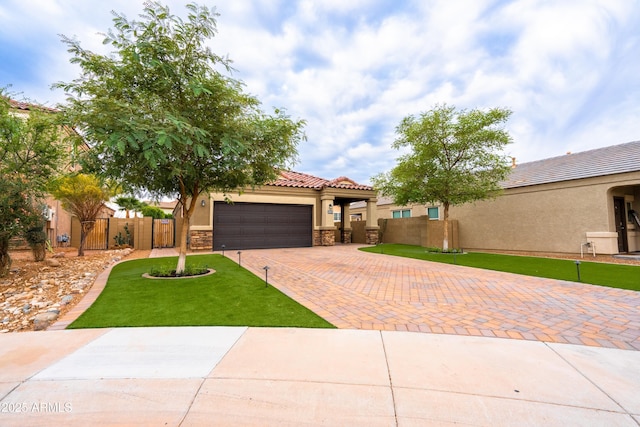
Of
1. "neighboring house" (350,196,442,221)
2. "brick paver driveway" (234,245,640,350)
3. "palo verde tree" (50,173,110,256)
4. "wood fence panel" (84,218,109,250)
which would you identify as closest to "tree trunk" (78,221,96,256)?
"palo verde tree" (50,173,110,256)

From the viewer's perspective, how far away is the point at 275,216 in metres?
15.7

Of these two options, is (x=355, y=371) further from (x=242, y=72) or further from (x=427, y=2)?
(x=427, y=2)

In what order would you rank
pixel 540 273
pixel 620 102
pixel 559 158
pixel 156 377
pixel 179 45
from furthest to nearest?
pixel 559 158 → pixel 620 102 → pixel 540 273 → pixel 179 45 → pixel 156 377

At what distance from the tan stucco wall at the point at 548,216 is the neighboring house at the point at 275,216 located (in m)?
6.48

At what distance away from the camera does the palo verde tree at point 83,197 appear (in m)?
11.1

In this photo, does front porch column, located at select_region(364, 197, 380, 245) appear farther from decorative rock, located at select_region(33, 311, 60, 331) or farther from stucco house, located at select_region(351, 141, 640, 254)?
decorative rock, located at select_region(33, 311, 60, 331)

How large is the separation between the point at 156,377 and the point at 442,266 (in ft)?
29.2

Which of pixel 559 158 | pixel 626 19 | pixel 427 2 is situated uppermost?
pixel 427 2

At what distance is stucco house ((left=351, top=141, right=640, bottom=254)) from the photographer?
11664mm

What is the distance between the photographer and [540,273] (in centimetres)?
805

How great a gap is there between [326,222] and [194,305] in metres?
12.2

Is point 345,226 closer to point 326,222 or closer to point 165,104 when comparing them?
point 326,222

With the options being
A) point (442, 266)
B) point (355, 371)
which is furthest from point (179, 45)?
point (442, 266)

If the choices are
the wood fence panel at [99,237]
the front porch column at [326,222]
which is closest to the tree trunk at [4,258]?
the wood fence panel at [99,237]
